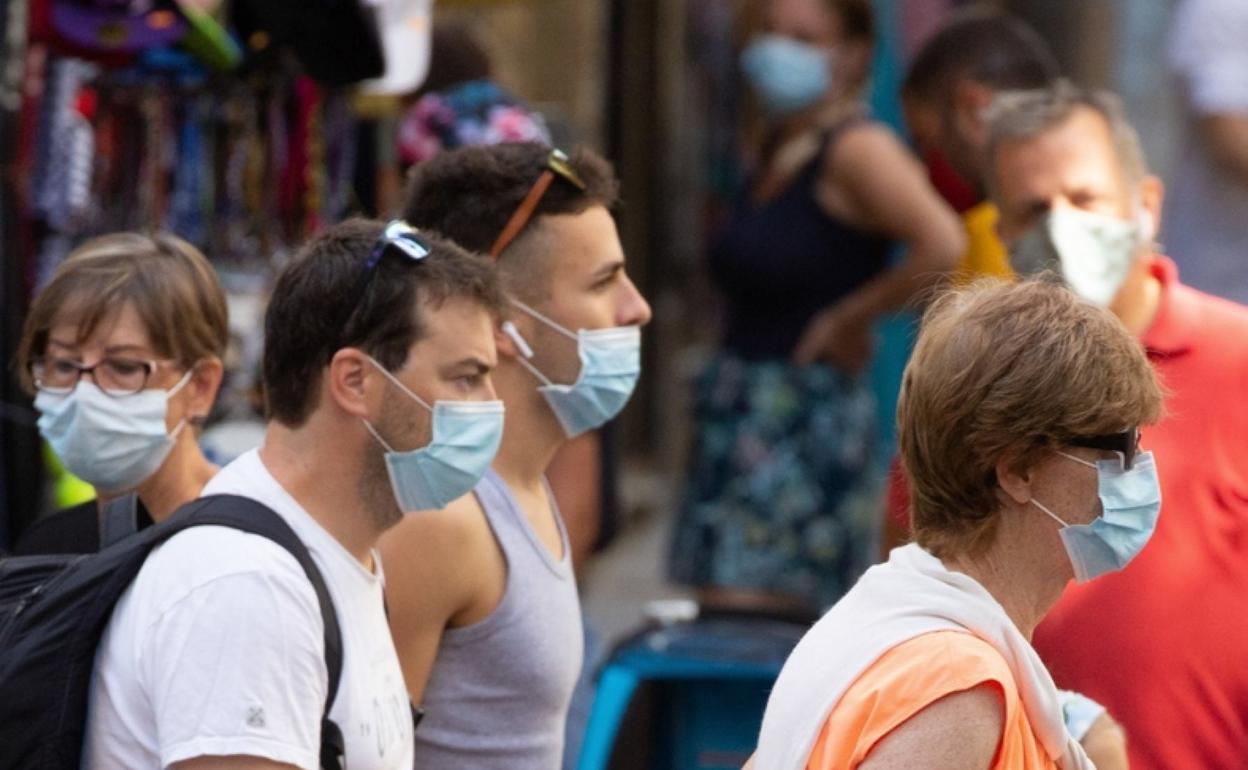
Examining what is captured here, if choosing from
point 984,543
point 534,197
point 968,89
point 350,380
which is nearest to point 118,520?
point 350,380

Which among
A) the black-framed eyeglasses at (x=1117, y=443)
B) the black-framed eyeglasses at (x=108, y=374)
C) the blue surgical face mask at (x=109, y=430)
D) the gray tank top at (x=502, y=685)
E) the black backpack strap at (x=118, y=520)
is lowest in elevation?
the gray tank top at (x=502, y=685)

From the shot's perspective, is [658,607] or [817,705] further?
[658,607]

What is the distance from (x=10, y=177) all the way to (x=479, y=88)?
5.02 ft

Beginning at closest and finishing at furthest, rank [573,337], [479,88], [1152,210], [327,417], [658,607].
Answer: [327,417], [573,337], [1152,210], [658,607], [479,88]

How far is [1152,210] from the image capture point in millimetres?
3936

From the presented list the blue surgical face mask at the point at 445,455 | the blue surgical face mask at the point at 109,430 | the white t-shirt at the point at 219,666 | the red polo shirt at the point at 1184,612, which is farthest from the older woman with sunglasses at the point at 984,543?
the blue surgical face mask at the point at 109,430

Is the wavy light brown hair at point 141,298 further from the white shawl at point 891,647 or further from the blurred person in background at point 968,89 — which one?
the blurred person in background at point 968,89

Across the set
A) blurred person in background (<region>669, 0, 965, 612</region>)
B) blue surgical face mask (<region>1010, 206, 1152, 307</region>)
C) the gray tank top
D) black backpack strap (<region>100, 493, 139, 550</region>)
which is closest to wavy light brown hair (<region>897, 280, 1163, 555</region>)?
the gray tank top

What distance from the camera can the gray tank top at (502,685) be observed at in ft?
10.2

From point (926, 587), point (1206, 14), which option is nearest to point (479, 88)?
point (1206, 14)

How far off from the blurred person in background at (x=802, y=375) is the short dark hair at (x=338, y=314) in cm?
317

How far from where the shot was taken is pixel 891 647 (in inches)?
86.9

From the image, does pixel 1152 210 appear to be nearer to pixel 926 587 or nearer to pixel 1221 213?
pixel 1221 213

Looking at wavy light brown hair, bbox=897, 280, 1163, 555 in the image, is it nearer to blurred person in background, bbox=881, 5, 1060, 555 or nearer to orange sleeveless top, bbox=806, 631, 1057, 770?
orange sleeveless top, bbox=806, 631, 1057, 770
